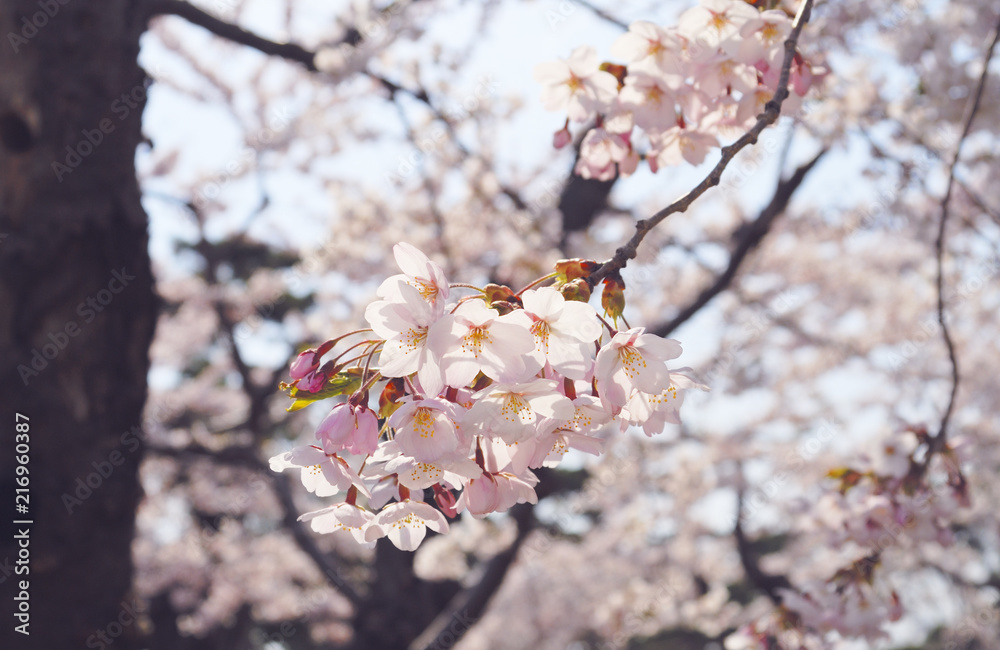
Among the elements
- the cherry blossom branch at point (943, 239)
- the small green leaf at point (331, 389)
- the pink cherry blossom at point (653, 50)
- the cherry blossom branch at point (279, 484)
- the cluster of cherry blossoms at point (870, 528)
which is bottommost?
the cherry blossom branch at point (279, 484)

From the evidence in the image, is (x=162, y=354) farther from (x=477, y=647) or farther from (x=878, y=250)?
(x=878, y=250)

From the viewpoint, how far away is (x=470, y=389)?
867mm

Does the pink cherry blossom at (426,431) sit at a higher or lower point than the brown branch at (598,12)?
lower

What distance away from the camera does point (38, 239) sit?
6.30ft

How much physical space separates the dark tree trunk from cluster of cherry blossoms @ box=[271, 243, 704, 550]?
1365 millimetres

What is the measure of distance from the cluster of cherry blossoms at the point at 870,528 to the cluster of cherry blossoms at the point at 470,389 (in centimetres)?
149

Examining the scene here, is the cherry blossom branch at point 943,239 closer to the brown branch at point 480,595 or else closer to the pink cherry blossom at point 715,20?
the pink cherry blossom at point 715,20

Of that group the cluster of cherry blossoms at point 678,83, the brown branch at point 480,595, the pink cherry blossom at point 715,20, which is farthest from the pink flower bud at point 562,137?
the brown branch at point 480,595

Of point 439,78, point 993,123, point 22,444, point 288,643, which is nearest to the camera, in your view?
point 22,444

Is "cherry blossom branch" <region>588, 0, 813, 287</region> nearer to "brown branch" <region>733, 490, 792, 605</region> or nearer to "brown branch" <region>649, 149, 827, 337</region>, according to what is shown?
"brown branch" <region>649, 149, 827, 337</region>

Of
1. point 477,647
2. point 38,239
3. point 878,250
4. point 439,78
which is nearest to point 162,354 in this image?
point 477,647

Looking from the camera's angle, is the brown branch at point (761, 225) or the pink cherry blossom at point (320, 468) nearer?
the pink cherry blossom at point (320, 468)

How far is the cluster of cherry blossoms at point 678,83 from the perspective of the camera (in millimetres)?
1284

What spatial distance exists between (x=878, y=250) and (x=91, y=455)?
9.10 m
